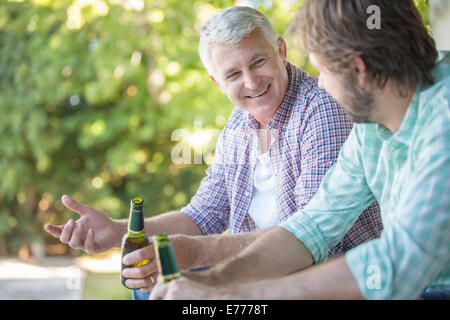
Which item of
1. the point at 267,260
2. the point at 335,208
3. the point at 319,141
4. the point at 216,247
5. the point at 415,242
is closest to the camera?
the point at 415,242

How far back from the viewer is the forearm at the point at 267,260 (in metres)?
1.39

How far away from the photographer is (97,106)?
7.31 meters

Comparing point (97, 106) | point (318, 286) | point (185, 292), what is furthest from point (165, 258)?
point (97, 106)

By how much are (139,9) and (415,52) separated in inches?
216

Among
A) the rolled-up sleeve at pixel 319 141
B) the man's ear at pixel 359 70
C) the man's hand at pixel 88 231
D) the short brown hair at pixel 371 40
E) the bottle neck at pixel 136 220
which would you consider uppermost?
the short brown hair at pixel 371 40

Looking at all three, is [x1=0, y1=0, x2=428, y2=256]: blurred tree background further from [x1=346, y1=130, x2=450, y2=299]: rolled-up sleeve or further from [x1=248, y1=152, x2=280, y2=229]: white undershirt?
[x1=346, y1=130, x2=450, y2=299]: rolled-up sleeve

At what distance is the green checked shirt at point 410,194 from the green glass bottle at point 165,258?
39 cm

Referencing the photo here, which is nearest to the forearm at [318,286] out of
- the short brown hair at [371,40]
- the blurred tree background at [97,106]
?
the short brown hair at [371,40]

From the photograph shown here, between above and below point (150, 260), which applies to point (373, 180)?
above

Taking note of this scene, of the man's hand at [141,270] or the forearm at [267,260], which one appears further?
the man's hand at [141,270]

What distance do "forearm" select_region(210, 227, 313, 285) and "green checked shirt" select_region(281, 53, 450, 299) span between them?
280 mm

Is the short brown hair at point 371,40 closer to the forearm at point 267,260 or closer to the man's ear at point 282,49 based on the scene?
the forearm at point 267,260

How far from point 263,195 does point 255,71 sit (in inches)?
20.3

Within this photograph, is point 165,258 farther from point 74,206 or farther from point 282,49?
point 282,49
